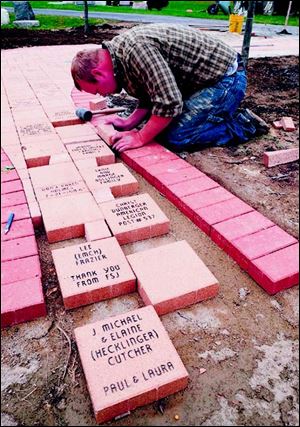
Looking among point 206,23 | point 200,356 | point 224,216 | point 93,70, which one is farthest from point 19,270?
point 206,23

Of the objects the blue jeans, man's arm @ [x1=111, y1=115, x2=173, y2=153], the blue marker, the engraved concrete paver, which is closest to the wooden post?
the blue jeans

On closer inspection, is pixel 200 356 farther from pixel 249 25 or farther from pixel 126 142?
pixel 249 25

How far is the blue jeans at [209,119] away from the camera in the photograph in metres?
3.18

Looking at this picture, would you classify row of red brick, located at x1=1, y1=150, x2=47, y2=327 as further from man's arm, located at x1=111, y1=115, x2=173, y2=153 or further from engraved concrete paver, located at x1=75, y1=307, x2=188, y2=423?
man's arm, located at x1=111, y1=115, x2=173, y2=153

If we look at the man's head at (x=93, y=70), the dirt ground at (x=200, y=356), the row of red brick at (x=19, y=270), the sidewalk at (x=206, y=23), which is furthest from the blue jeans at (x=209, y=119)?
the sidewalk at (x=206, y=23)

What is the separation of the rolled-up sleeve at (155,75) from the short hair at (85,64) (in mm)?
262

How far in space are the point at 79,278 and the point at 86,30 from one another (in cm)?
989

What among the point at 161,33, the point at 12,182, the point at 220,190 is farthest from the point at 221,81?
the point at 12,182

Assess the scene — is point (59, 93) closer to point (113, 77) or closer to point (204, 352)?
point (113, 77)

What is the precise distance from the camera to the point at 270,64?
6355 millimetres

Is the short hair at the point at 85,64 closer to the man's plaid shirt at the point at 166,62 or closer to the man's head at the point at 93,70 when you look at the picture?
the man's head at the point at 93,70

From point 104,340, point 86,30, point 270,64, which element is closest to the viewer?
point 104,340

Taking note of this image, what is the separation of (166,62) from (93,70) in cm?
56

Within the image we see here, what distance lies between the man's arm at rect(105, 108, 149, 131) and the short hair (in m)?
0.79
